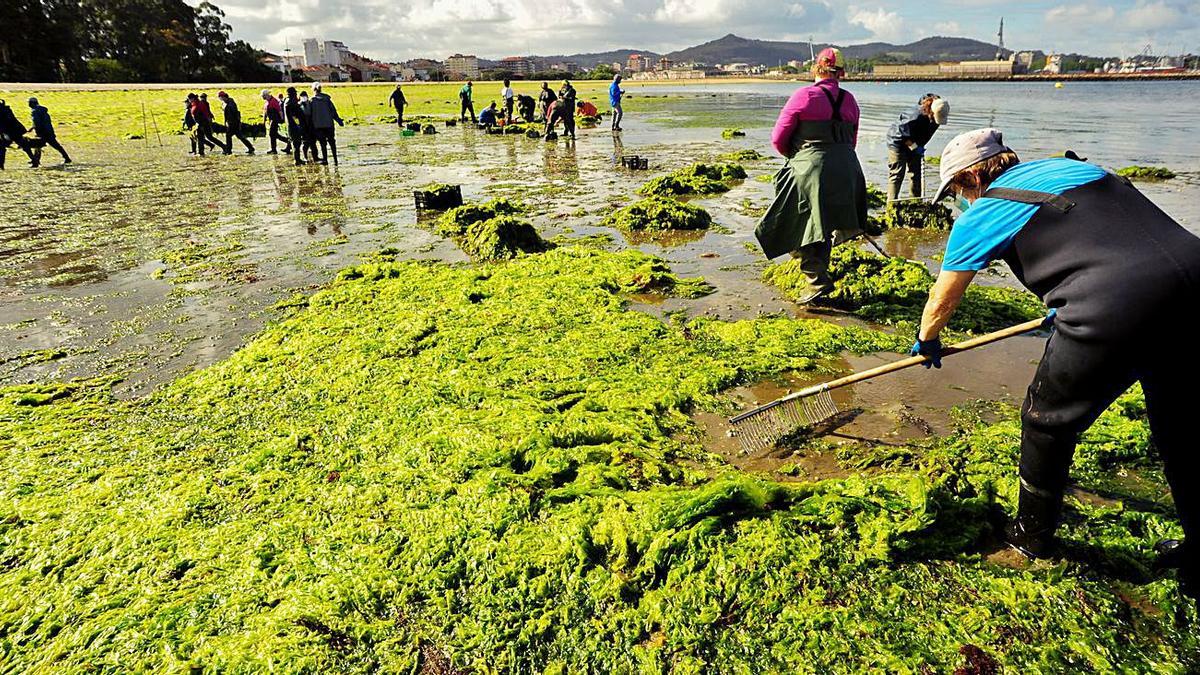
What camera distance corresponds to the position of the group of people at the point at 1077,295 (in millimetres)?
1924

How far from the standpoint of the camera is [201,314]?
577 centimetres

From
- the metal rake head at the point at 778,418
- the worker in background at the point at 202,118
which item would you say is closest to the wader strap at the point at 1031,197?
the metal rake head at the point at 778,418

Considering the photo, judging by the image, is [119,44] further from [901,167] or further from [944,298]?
[944,298]

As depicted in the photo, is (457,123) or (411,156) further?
(457,123)

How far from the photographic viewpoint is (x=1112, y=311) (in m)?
1.95

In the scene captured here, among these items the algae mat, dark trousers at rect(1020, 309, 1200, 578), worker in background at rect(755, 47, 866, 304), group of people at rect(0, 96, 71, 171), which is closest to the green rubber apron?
worker in background at rect(755, 47, 866, 304)

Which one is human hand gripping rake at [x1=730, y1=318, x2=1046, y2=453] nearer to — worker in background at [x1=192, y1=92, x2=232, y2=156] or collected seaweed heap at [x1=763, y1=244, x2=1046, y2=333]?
collected seaweed heap at [x1=763, y1=244, x2=1046, y2=333]

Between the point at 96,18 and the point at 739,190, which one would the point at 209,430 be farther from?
the point at 96,18

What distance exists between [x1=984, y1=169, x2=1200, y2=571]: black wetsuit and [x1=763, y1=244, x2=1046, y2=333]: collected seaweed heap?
9.45ft

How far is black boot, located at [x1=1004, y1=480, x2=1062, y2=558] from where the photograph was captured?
93.4 inches

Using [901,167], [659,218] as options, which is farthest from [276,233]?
[901,167]

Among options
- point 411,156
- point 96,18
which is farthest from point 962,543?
point 96,18

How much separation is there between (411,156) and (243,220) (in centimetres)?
837

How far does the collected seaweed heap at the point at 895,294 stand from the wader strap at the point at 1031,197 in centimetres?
301
